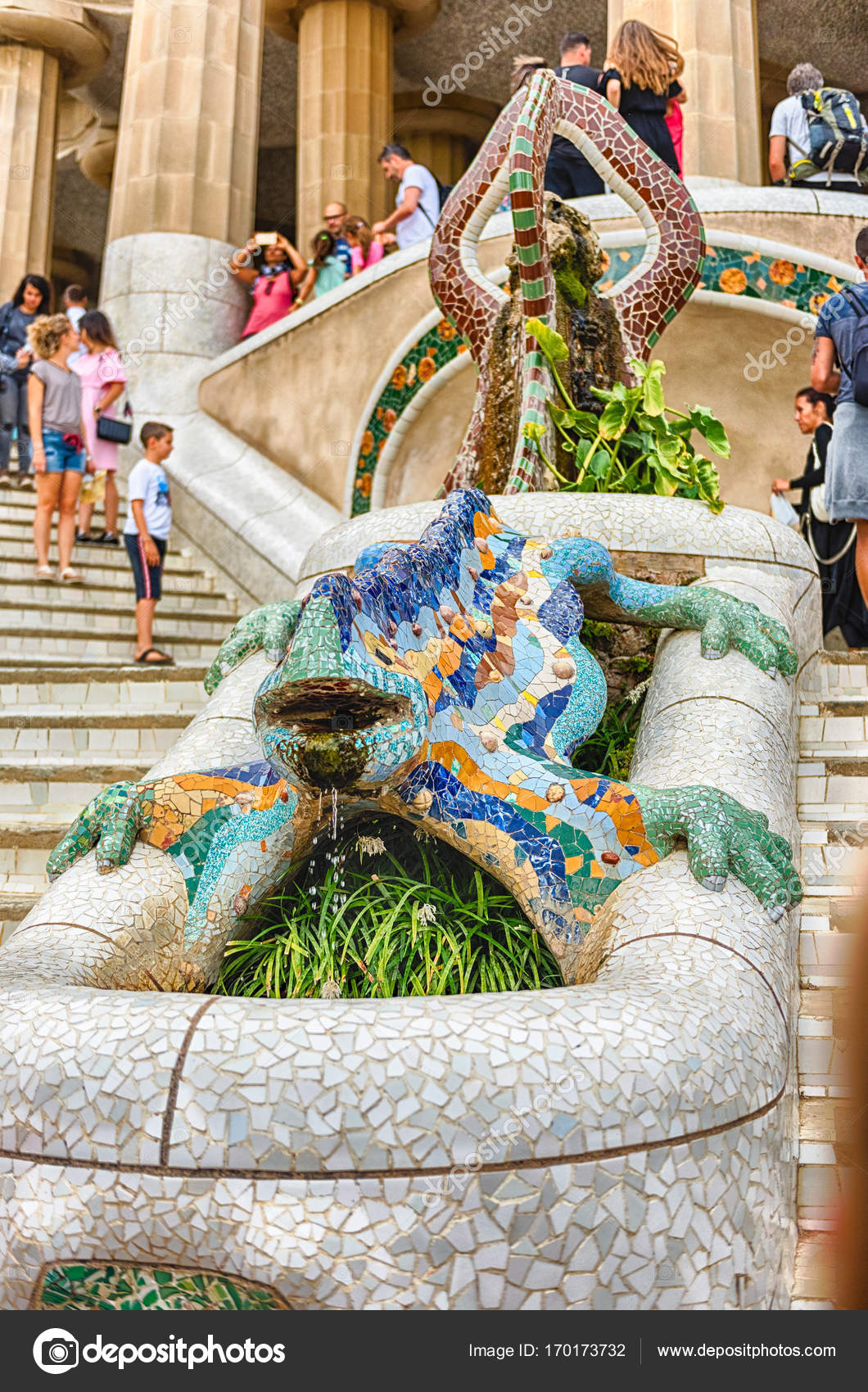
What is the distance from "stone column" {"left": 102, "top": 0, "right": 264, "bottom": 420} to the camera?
11758 millimetres

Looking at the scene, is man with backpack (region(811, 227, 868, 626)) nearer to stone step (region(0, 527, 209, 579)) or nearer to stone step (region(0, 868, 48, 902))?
stone step (region(0, 868, 48, 902))

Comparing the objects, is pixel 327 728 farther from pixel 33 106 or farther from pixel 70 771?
pixel 33 106

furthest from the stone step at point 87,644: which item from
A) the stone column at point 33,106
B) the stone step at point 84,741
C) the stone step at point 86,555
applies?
the stone column at point 33,106

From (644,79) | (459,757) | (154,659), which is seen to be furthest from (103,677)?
(644,79)

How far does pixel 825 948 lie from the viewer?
307 cm

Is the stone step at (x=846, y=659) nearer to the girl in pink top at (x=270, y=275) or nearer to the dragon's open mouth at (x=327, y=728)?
the dragon's open mouth at (x=327, y=728)

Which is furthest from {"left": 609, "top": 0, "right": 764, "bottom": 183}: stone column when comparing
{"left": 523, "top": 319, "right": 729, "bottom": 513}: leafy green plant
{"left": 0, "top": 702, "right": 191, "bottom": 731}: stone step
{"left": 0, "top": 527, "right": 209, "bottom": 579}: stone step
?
{"left": 0, "top": 702, "right": 191, "bottom": 731}: stone step

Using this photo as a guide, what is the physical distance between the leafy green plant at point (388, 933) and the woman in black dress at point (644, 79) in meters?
5.94

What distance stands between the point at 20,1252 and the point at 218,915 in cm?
94

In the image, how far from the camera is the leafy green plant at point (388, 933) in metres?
2.83

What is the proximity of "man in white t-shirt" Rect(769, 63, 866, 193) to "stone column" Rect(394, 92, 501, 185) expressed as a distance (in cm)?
1090

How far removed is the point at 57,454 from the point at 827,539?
4.28 meters
